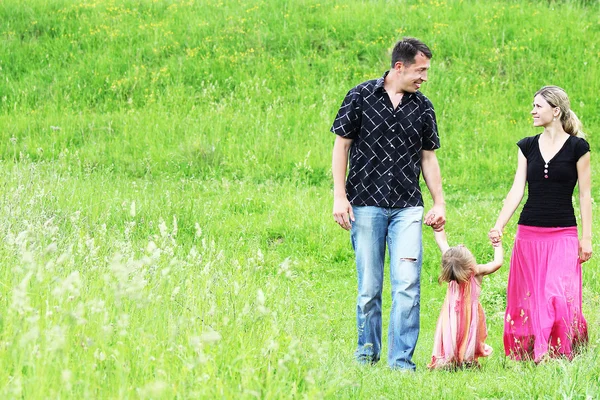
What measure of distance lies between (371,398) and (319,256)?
5.44 metres

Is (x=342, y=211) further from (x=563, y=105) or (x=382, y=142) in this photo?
(x=563, y=105)

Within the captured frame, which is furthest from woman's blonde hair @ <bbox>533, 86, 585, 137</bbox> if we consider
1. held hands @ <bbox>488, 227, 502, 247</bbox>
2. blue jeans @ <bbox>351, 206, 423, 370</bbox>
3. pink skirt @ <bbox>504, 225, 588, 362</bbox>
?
blue jeans @ <bbox>351, 206, 423, 370</bbox>

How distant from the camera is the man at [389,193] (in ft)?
21.5

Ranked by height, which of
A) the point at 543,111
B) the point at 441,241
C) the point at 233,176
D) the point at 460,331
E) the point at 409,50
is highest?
the point at 409,50

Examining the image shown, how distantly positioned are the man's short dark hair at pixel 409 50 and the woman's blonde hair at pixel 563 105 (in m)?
0.98

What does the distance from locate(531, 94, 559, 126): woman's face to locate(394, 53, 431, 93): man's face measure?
899 mm

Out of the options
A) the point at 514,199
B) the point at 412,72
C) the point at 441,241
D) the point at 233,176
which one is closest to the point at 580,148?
the point at 514,199

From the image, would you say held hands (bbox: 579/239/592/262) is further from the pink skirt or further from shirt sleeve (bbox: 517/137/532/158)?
shirt sleeve (bbox: 517/137/532/158)

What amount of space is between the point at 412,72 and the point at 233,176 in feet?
25.4

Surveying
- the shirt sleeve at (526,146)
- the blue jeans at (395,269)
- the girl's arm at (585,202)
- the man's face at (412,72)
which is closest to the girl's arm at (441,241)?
the blue jeans at (395,269)

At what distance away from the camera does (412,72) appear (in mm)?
6477

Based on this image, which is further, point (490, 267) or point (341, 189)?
point (490, 267)

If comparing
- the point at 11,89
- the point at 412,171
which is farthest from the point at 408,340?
the point at 11,89

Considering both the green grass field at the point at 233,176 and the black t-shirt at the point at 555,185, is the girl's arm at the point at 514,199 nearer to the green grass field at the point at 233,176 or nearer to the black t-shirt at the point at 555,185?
the black t-shirt at the point at 555,185
